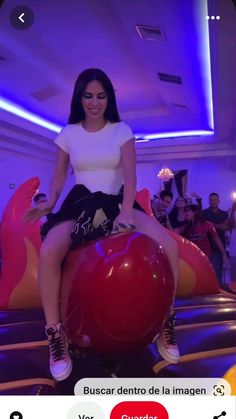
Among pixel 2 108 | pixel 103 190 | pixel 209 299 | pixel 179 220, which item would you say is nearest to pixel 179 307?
pixel 209 299

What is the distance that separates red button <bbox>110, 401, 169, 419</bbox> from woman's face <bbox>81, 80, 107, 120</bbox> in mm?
487

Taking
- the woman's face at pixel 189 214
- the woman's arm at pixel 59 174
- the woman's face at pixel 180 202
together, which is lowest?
the woman's face at pixel 189 214

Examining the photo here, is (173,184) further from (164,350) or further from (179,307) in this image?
(179,307)

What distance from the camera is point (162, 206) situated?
79cm

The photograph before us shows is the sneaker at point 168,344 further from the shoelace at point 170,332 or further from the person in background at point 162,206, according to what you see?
the person in background at point 162,206

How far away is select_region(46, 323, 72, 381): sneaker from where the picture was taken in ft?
2.22

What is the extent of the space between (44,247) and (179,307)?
40 centimetres

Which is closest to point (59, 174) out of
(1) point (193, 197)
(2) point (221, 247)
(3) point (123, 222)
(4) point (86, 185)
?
(4) point (86, 185)

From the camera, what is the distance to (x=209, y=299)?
1.04m

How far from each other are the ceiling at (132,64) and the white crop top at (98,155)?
34 mm

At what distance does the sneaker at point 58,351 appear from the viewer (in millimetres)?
678

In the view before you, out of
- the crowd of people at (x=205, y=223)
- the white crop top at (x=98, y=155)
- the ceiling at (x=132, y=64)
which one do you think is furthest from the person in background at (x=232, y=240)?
the white crop top at (x=98, y=155)

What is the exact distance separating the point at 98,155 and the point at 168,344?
0.38m

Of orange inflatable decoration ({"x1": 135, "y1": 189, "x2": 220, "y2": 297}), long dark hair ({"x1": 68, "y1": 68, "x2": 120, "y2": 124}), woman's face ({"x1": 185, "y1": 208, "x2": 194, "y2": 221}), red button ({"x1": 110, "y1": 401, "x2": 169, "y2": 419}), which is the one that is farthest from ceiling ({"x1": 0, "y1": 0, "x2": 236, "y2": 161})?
red button ({"x1": 110, "y1": 401, "x2": 169, "y2": 419})
